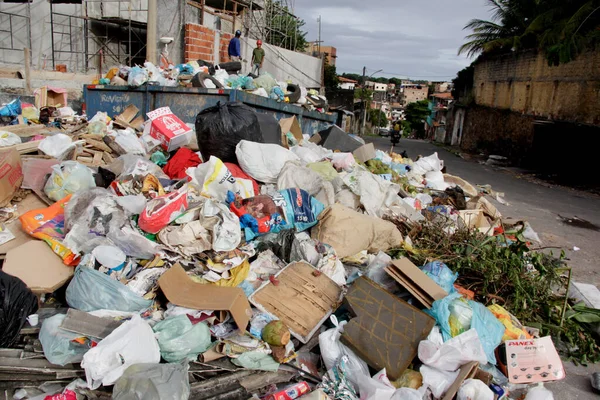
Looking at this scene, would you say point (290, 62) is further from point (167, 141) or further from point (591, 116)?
point (167, 141)

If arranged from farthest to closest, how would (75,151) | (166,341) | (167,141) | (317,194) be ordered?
(167,141), (75,151), (317,194), (166,341)

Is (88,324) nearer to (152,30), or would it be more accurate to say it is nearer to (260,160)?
(260,160)

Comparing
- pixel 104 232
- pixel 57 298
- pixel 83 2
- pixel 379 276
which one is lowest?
pixel 57 298

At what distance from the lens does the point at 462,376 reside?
2.29 m

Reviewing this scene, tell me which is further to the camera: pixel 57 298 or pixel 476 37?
pixel 476 37

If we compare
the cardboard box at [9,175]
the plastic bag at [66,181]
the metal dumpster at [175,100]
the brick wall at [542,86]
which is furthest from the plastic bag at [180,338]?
the brick wall at [542,86]

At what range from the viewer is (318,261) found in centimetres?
327

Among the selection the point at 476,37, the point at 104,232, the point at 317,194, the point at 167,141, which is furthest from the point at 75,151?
the point at 476,37

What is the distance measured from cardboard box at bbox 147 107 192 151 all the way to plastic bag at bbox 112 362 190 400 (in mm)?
2960

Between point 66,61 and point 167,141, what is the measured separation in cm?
1091

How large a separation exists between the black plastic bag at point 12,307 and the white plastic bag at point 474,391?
2.39m

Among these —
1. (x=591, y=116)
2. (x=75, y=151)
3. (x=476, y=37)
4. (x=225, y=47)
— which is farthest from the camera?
(x=476, y=37)

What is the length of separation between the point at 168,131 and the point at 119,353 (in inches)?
118

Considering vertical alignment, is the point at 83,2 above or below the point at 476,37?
below
